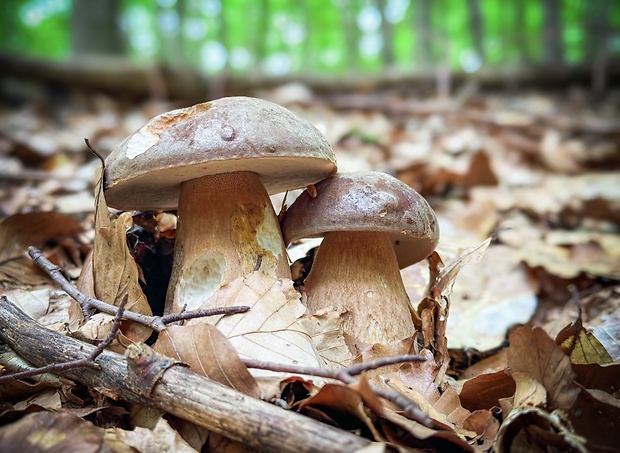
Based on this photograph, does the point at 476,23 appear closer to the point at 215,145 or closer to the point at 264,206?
the point at 264,206

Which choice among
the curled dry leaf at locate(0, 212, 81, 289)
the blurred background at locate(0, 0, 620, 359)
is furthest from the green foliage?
the curled dry leaf at locate(0, 212, 81, 289)

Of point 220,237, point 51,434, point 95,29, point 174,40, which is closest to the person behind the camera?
point 51,434

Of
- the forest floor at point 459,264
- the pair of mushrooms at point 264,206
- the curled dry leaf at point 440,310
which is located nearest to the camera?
the forest floor at point 459,264

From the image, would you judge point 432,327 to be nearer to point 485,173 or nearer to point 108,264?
point 108,264

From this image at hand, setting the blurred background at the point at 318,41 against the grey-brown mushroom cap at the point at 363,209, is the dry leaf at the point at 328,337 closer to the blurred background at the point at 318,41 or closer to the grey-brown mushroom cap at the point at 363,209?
the grey-brown mushroom cap at the point at 363,209

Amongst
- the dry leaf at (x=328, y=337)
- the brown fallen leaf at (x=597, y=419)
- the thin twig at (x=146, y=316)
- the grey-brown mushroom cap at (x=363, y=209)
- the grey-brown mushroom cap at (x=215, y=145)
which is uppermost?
the grey-brown mushroom cap at (x=215, y=145)

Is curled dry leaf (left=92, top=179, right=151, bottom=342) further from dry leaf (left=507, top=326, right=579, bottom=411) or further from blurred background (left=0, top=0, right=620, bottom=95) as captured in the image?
blurred background (left=0, top=0, right=620, bottom=95)

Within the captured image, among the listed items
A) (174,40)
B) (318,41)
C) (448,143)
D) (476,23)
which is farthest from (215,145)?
(318,41)

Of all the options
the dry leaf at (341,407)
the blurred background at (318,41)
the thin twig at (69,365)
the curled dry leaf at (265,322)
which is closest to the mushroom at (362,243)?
the curled dry leaf at (265,322)
